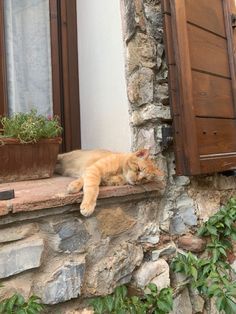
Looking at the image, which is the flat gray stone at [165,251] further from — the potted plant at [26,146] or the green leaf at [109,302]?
the potted plant at [26,146]

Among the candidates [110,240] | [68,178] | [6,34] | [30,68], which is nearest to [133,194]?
[110,240]

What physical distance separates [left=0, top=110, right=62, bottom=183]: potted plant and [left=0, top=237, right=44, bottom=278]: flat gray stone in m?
0.38

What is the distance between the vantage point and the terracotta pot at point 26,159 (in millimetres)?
1402

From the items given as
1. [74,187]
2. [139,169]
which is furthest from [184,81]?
[74,187]

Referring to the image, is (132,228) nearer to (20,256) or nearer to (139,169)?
(139,169)

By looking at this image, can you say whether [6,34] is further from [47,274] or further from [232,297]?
[232,297]

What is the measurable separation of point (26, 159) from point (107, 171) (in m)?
0.38

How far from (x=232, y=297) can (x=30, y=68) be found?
5.24 feet

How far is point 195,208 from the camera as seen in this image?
68.2 inches

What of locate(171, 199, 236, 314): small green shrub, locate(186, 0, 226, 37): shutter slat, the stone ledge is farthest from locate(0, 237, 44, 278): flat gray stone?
locate(186, 0, 226, 37): shutter slat

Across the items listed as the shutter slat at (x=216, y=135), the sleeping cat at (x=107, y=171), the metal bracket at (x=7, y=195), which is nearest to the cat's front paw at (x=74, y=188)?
the sleeping cat at (x=107, y=171)

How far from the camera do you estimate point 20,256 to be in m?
1.14

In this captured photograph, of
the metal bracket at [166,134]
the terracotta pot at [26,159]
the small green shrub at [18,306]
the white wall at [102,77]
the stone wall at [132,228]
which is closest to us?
the small green shrub at [18,306]

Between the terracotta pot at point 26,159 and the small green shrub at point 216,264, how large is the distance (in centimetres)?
80
